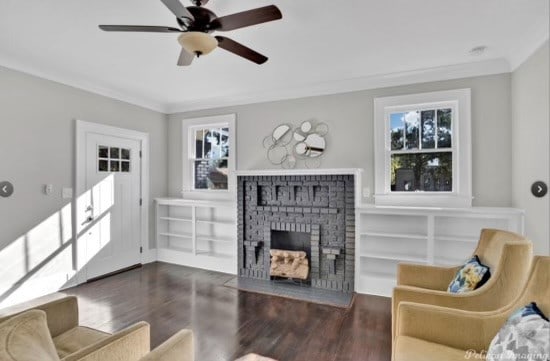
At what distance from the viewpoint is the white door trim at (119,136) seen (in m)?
3.95

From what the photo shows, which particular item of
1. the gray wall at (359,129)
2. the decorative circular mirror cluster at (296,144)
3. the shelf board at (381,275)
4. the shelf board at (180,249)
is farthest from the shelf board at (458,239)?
the shelf board at (180,249)

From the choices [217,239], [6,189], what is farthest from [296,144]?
[6,189]

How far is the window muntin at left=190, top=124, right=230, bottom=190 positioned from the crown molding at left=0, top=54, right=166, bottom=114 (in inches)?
32.1

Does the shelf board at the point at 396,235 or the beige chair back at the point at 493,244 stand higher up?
the beige chair back at the point at 493,244

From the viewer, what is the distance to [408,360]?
151cm

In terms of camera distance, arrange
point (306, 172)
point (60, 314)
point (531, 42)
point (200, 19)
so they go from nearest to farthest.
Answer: point (60, 314), point (200, 19), point (531, 42), point (306, 172)

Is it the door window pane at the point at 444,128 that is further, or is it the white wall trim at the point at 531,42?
the door window pane at the point at 444,128

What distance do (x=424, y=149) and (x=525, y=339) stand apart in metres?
2.81

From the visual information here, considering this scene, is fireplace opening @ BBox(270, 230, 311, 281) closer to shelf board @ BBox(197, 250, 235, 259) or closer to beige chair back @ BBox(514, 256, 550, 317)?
shelf board @ BBox(197, 250, 235, 259)

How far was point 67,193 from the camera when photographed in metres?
3.86

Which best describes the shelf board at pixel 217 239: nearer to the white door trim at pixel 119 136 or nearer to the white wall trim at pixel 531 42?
the white door trim at pixel 119 136

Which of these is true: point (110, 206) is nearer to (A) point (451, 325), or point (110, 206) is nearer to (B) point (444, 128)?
(A) point (451, 325)

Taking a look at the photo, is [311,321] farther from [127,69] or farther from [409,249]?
[127,69]

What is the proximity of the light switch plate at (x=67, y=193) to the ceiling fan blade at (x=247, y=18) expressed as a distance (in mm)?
3110
